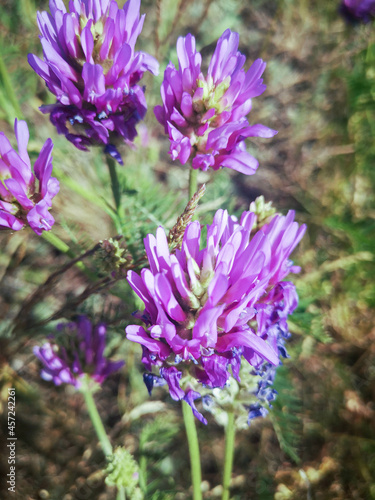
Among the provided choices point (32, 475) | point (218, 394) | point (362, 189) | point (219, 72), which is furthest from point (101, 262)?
point (362, 189)

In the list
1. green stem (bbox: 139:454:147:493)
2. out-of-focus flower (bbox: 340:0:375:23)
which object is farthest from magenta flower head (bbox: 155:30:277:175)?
out-of-focus flower (bbox: 340:0:375:23)

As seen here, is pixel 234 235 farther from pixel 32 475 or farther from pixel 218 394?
pixel 32 475

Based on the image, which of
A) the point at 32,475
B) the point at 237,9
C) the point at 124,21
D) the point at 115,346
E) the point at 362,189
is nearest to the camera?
the point at 124,21

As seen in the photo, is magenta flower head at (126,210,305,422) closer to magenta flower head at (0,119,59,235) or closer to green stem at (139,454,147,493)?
magenta flower head at (0,119,59,235)

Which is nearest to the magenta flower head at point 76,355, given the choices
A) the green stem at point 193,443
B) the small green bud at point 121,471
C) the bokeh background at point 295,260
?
the bokeh background at point 295,260

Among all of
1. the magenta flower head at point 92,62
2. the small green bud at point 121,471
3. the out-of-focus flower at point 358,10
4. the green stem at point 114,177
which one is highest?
the out-of-focus flower at point 358,10

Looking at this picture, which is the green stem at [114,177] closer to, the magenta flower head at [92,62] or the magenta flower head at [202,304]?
the magenta flower head at [92,62]
